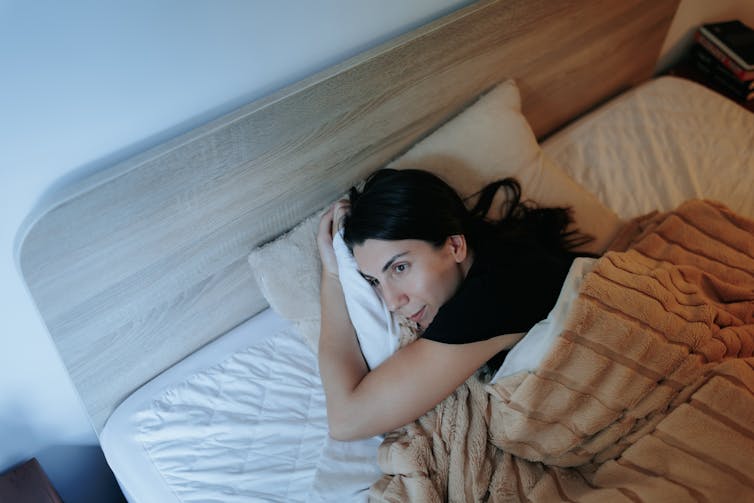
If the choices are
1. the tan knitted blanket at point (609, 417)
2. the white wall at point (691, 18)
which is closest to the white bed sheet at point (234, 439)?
the tan knitted blanket at point (609, 417)

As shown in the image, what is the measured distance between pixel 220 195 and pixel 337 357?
0.38m

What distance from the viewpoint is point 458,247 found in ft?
3.91

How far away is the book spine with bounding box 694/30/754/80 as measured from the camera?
2.07 metres

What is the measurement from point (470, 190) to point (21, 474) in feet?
A: 3.59

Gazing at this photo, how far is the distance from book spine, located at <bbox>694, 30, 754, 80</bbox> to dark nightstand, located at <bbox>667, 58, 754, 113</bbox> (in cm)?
8

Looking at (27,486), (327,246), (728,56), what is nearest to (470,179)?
(327,246)

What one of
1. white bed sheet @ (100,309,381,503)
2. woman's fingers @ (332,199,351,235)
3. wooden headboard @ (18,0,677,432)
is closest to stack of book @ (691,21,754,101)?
wooden headboard @ (18,0,677,432)

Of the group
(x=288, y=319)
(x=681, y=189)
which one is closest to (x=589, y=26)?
(x=681, y=189)

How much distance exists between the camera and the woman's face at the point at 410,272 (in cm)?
111

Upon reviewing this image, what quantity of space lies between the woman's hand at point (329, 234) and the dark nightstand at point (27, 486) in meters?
0.67

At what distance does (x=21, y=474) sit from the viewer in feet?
3.92

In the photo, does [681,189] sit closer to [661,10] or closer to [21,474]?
[661,10]

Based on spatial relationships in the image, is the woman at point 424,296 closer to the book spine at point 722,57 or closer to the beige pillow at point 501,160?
the beige pillow at point 501,160

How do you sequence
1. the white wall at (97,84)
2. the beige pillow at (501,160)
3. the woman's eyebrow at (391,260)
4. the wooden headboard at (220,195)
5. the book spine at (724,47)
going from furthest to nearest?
the book spine at (724,47), the beige pillow at (501,160), the woman's eyebrow at (391,260), the wooden headboard at (220,195), the white wall at (97,84)
